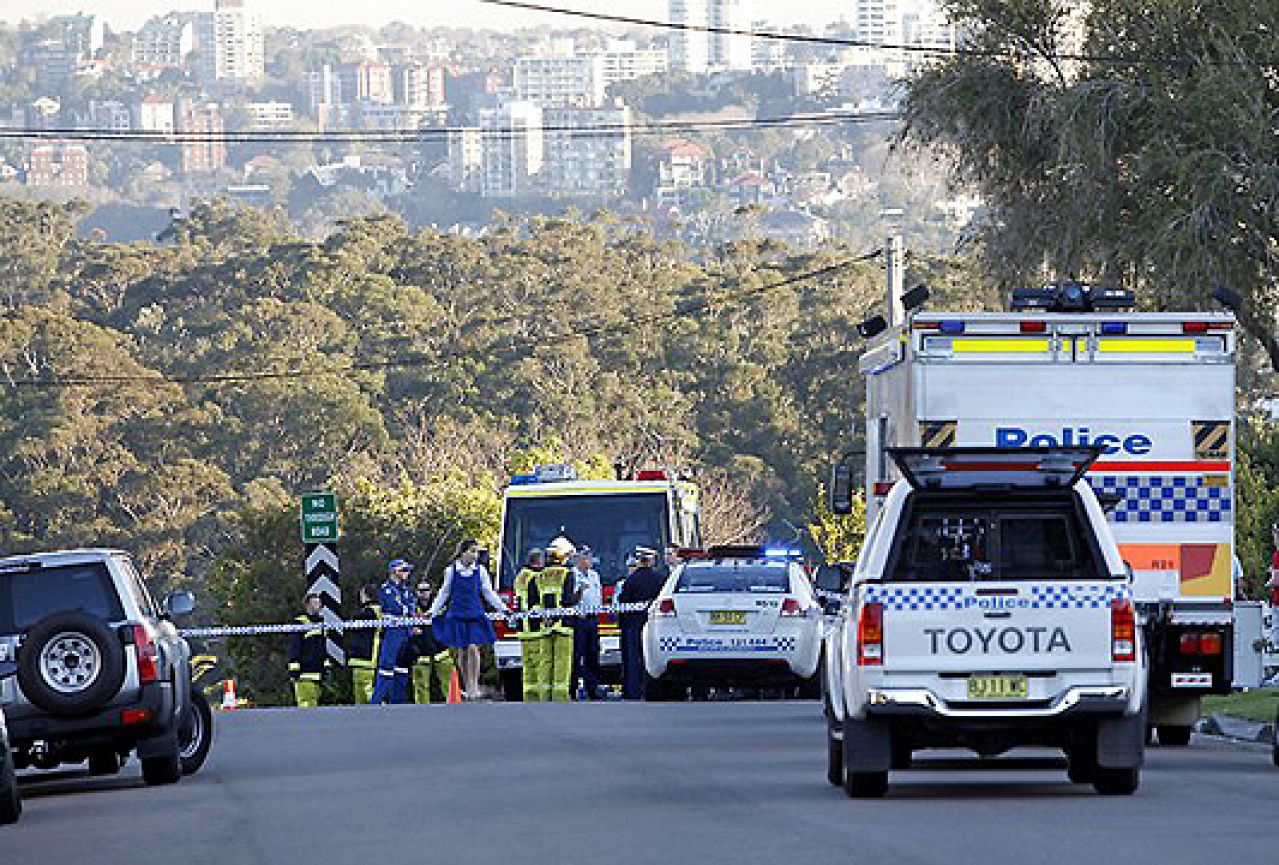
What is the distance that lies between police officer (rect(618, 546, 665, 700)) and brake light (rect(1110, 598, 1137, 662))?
16.1 m

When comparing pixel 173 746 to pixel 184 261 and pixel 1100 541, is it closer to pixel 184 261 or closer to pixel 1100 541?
pixel 1100 541

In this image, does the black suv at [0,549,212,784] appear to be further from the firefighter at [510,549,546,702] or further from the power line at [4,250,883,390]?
the power line at [4,250,883,390]

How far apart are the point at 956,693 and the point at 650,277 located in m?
92.6

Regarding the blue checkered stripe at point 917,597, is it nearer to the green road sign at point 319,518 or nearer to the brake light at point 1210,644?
the brake light at point 1210,644

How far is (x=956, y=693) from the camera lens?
56.7ft

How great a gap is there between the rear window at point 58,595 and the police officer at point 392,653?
43.8ft

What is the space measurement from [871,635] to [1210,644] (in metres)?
5.30

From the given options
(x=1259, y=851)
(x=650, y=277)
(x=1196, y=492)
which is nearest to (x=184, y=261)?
(x=650, y=277)

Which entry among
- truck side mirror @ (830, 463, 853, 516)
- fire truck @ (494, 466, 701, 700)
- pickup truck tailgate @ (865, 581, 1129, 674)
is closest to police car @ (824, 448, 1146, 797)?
pickup truck tailgate @ (865, 581, 1129, 674)

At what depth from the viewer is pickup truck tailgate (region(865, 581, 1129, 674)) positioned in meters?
17.2

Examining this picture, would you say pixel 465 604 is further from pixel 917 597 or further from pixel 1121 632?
pixel 1121 632

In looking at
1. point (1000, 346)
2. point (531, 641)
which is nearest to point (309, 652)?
point (531, 641)

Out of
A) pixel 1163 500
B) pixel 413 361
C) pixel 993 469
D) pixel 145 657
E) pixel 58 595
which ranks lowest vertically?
pixel 413 361

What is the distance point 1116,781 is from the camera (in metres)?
17.7
